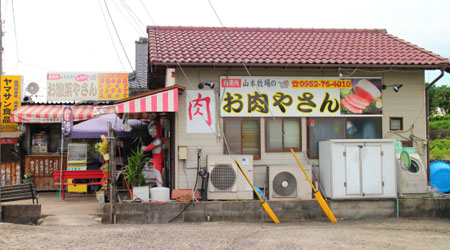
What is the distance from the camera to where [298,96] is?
1136 centimetres

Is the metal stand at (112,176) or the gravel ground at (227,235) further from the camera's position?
the metal stand at (112,176)

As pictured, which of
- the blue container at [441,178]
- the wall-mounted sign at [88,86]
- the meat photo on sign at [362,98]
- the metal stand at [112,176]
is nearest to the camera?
the metal stand at [112,176]

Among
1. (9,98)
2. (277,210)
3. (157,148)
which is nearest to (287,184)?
(277,210)

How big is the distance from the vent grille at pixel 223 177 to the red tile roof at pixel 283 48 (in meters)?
2.65

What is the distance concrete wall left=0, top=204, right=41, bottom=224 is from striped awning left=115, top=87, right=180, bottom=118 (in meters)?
3.12

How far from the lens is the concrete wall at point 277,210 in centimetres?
985

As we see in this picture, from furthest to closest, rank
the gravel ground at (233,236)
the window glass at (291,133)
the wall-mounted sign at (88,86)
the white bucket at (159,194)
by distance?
the wall-mounted sign at (88,86) < the window glass at (291,133) < the white bucket at (159,194) < the gravel ground at (233,236)

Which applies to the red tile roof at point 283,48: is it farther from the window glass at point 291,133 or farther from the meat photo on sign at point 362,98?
the window glass at point 291,133

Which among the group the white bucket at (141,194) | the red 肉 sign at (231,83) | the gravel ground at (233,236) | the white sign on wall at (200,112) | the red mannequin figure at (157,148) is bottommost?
the gravel ground at (233,236)

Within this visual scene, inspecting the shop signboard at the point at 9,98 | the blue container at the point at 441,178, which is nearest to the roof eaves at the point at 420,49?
the blue container at the point at 441,178

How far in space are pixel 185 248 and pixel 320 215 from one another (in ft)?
13.9

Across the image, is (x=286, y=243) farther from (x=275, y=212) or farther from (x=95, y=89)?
(x=95, y=89)

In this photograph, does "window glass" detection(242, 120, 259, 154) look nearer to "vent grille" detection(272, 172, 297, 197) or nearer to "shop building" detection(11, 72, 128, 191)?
"vent grille" detection(272, 172, 297, 197)

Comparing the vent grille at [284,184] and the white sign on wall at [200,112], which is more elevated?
the white sign on wall at [200,112]
